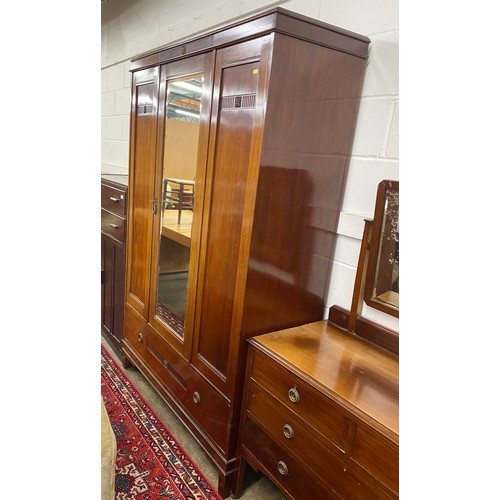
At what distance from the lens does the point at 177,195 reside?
5.84ft

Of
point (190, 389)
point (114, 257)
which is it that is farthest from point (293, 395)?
point (114, 257)

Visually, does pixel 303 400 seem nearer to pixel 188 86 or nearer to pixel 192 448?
pixel 192 448

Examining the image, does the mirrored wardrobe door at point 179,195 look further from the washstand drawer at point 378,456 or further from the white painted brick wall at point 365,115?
the washstand drawer at point 378,456

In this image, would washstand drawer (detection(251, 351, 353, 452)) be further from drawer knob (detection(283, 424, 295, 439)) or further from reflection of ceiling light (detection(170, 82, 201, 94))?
reflection of ceiling light (detection(170, 82, 201, 94))

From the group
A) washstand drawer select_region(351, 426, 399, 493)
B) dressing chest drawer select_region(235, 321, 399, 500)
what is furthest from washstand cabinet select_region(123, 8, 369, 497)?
washstand drawer select_region(351, 426, 399, 493)

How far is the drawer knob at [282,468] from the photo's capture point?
133 centimetres

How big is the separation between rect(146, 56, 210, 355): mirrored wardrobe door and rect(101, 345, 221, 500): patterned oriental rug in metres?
0.48

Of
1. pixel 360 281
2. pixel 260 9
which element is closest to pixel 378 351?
pixel 360 281

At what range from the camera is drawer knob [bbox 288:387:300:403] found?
1.23 m

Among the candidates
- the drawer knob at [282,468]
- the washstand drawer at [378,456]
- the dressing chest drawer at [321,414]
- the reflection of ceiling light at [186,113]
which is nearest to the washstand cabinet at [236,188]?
the reflection of ceiling light at [186,113]

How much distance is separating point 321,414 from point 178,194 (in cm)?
113

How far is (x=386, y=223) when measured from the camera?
1375 millimetres
